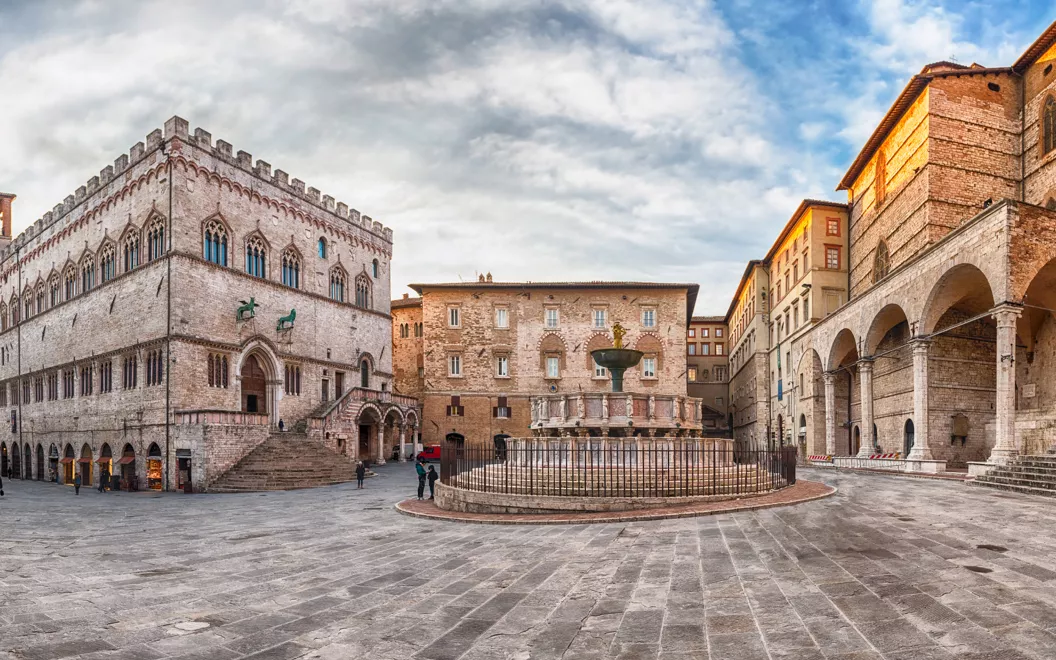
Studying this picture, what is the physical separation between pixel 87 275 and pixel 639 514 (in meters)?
33.4

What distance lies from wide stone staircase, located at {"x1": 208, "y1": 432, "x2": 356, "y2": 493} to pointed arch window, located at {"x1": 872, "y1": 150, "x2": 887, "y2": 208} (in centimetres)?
2896

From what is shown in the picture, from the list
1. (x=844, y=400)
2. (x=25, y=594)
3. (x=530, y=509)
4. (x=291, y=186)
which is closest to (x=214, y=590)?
(x=25, y=594)

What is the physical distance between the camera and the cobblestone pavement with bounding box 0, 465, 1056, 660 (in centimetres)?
555

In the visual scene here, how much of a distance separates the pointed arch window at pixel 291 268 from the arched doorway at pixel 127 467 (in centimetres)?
1028

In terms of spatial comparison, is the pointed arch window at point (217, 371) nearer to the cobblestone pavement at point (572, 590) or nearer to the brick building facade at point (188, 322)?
the brick building facade at point (188, 322)

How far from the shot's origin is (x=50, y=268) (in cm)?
3772

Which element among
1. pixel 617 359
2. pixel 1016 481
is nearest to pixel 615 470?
pixel 617 359

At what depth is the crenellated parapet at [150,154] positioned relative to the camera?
30.2 metres

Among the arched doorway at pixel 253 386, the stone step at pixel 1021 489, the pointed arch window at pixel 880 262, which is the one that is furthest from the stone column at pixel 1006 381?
the arched doorway at pixel 253 386

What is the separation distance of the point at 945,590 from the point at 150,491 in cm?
2949

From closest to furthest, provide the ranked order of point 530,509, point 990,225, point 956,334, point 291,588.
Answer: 1. point 291,588
2. point 530,509
3. point 990,225
4. point 956,334

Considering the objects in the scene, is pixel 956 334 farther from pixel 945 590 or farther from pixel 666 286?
pixel 945 590

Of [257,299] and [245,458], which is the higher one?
[257,299]

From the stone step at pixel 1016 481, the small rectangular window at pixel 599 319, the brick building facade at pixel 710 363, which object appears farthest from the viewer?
the brick building facade at pixel 710 363
